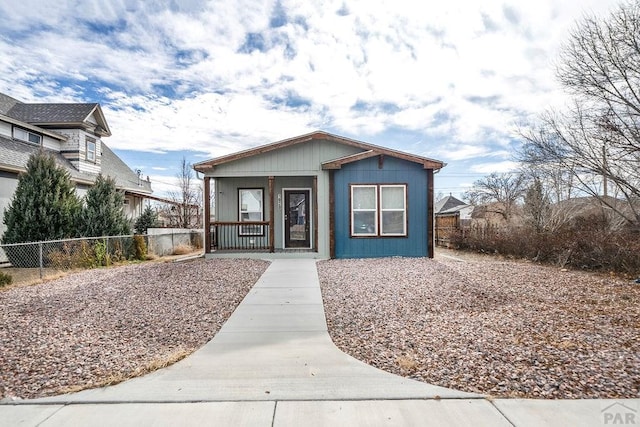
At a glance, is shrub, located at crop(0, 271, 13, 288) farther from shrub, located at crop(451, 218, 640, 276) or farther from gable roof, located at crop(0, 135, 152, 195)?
shrub, located at crop(451, 218, 640, 276)

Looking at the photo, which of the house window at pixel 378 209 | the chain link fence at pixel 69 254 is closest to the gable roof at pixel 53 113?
the chain link fence at pixel 69 254

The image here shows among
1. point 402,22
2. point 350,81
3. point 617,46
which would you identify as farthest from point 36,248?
point 617,46

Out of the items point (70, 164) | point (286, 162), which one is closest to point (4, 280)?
point (286, 162)

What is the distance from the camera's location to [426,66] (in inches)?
401

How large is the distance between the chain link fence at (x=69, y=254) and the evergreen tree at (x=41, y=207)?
17.6 inches

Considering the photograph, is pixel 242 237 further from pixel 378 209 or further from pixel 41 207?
pixel 41 207

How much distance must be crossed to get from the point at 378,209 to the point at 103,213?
29.2ft

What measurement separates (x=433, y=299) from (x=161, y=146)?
→ 75.2 feet

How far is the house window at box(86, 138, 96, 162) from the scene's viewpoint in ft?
51.5

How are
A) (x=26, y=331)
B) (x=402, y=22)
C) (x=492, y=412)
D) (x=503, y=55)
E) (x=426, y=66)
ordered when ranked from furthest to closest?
1. (x=426, y=66)
2. (x=503, y=55)
3. (x=402, y=22)
4. (x=26, y=331)
5. (x=492, y=412)

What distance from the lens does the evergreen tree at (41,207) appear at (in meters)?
9.80

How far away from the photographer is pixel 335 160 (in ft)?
33.1

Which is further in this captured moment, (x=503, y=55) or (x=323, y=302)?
(x=503, y=55)

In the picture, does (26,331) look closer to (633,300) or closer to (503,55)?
(633,300)
